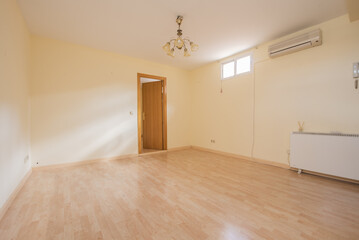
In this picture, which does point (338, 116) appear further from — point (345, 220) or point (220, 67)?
point (220, 67)

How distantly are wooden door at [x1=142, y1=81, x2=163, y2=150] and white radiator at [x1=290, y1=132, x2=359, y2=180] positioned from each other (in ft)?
11.6

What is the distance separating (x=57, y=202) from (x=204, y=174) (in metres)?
2.21

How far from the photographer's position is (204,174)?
9.66 ft

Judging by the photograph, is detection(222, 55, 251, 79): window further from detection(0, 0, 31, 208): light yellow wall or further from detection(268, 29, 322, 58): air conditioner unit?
detection(0, 0, 31, 208): light yellow wall

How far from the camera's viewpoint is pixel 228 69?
4.45 meters

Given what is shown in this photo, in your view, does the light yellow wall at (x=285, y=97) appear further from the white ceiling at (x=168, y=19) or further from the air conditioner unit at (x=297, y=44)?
the white ceiling at (x=168, y=19)

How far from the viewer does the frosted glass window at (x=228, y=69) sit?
434cm

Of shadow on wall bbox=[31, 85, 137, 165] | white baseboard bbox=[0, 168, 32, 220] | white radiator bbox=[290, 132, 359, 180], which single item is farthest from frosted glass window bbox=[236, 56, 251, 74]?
white baseboard bbox=[0, 168, 32, 220]

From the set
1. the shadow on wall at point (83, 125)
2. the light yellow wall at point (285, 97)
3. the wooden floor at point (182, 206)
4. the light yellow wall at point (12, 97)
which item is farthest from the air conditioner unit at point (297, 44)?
the light yellow wall at point (12, 97)

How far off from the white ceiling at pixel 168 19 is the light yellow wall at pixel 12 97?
1.41 feet

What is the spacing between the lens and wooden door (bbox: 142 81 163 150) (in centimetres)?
516

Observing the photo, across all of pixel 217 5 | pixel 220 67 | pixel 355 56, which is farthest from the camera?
pixel 220 67

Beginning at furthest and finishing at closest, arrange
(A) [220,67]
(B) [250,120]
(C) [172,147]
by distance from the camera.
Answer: (C) [172,147]
(A) [220,67]
(B) [250,120]

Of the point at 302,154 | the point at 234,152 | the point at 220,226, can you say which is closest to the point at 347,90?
the point at 302,154
